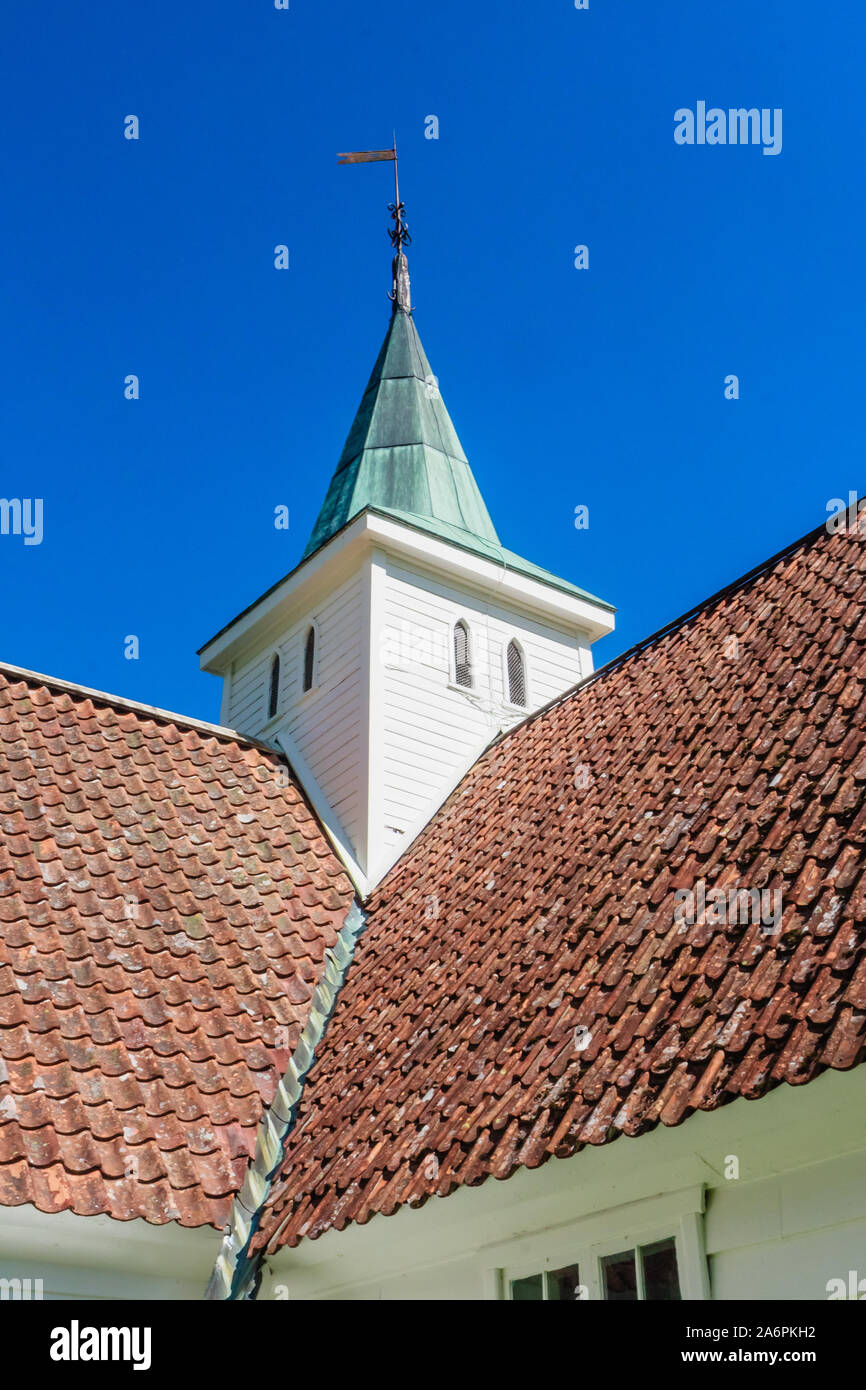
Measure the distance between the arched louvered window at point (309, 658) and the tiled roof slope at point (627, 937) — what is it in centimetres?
291

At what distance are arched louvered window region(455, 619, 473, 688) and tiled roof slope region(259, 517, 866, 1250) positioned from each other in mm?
2272

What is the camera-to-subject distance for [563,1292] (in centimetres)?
573

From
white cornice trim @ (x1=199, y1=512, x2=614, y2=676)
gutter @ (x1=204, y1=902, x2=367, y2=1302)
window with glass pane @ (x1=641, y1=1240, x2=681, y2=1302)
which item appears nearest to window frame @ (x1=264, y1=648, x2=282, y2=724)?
white cornice trim @ (x1=199, y1=512, x2=614, y2=676)

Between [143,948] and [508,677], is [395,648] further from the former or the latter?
[143,948]

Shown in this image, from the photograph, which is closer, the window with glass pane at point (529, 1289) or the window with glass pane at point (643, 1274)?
the window with glass pane at point (643, 1274)

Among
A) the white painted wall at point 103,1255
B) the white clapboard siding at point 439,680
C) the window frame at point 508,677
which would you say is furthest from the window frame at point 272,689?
the white painted wall at point 103,1255

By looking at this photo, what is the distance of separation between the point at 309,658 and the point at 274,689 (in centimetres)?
62

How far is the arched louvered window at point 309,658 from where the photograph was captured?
41.4ft

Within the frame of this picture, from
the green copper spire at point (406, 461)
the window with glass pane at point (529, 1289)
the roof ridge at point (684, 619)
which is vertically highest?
the green copper spire at point (406, 461)

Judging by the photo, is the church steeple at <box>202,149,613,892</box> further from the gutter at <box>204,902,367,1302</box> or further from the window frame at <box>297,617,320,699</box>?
the gutter at <box>204,902,367,1302</box>

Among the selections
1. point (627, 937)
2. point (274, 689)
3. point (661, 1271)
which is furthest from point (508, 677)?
point (661, 1271)

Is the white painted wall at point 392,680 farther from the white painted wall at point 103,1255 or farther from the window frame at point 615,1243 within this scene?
the window frame at point 615,1243
